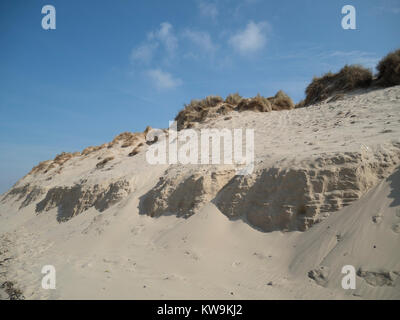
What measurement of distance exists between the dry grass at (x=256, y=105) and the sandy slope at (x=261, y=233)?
5.54 metres

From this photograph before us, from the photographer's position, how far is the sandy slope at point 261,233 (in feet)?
12.0

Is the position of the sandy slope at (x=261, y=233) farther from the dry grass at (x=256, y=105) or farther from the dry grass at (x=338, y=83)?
the dry grass at (x=256, y=105)

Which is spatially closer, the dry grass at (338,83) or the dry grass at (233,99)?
the dry grass at (338,83)

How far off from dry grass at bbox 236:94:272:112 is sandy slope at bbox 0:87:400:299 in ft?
18.2

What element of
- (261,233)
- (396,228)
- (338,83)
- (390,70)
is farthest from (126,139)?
(396,228)

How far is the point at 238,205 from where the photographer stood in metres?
5.66

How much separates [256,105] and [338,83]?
4185 mm

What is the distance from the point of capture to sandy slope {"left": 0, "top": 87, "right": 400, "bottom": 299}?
3.66 metres

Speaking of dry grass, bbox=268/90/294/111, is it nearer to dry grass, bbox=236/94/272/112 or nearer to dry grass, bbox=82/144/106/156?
dry grass, bbox=236/94/272/112

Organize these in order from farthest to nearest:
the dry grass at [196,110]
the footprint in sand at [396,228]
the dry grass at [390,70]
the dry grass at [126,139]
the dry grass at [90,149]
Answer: the dry grass at [90,149] → the dry grass at [126,139] → the dry grass at [196,110] → the dry grass at [390,70] → the footprint in sand at [396,228]

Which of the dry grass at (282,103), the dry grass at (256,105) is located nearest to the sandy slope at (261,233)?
the dry grass at (256,105)

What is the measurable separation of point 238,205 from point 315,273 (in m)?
2.24

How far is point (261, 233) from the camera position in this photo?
16.1 feet

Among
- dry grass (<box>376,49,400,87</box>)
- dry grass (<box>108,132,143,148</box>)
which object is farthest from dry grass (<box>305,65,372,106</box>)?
dry grass (<box>108,132,143,148</box>)
